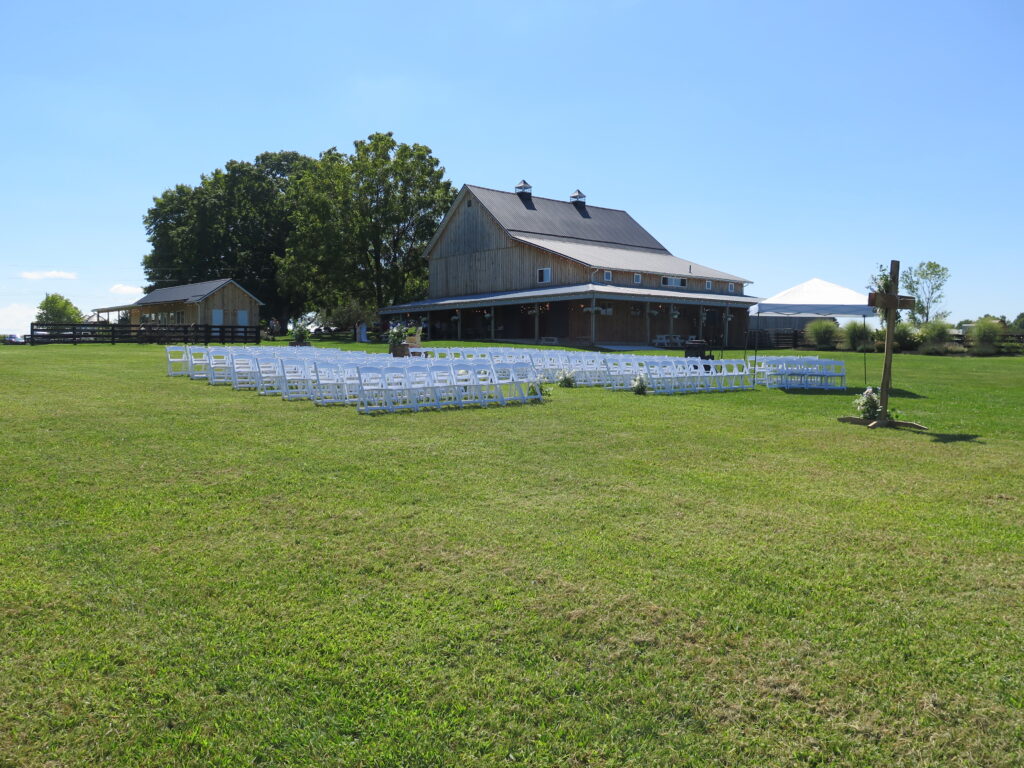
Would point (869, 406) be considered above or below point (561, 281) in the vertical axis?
below

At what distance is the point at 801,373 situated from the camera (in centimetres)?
1834

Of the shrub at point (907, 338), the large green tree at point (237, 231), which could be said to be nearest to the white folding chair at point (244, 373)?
the shrub at point (907, 338)

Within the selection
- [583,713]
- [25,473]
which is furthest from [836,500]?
[25,473]

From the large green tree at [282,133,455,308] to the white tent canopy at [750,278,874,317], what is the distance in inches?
1437

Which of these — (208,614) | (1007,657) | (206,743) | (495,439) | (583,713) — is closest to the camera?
(206,743)

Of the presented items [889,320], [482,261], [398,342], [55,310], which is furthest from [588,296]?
[55,310]

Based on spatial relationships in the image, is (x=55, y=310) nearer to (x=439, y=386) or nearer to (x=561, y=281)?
(x=561, y=281)

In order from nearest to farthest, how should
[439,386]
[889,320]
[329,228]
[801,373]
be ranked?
[889,320], [439,386], [801,373], [329,228]

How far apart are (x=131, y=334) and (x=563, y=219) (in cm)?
2723

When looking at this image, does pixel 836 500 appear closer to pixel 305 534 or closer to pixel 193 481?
pixel 305 534

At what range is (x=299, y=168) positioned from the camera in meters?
70.1

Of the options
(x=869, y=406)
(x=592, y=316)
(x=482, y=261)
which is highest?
(x=482, y=261)

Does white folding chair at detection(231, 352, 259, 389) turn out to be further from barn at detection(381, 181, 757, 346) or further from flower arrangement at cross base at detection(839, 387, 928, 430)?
barn at detection(381, 181, 757, 346)

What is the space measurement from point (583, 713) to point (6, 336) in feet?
166
